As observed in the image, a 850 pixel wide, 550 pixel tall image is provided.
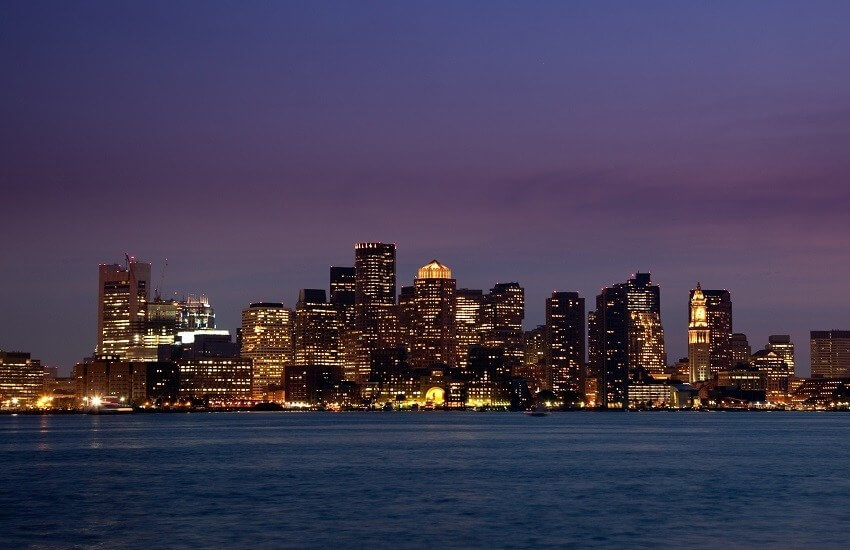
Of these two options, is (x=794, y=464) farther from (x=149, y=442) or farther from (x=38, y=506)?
(x=149, y=442)

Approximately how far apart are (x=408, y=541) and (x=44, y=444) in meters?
98.5

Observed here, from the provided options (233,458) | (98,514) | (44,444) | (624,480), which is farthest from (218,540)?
(44,444)

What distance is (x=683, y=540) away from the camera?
52.9m

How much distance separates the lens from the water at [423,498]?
5434 centimetres

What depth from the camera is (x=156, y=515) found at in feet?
204

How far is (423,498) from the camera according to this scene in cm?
6994

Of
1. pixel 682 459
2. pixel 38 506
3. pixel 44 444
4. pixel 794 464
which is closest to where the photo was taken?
pixel 38 506

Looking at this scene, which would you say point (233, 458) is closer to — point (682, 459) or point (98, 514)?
point (682, 459)

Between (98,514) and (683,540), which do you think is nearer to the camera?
(683,540)

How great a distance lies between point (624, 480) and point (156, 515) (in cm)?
3349

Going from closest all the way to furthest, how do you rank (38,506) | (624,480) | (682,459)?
(38,506) → (624,480) → (682,459)

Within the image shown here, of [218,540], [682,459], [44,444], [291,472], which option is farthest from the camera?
[44,444]

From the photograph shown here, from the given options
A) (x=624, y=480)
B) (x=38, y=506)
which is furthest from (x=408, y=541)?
(x=624, y=480)

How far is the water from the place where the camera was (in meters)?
54.3
